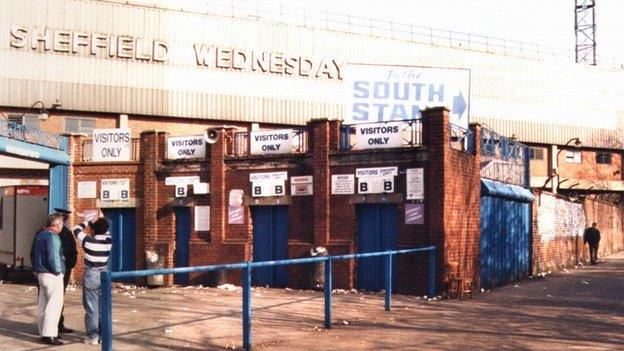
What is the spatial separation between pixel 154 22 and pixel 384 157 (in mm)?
22807

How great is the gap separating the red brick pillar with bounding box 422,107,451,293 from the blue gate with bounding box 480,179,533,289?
7.20 ft

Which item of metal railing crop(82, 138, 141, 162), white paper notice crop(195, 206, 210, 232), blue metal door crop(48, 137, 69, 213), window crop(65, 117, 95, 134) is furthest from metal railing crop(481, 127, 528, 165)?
window crop(65, 117, 95, 134)

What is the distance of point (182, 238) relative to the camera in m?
21.3

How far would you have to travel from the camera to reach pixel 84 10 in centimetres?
3600

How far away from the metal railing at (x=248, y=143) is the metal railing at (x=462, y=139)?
3.96m

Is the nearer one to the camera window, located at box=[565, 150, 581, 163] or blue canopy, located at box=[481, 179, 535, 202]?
blue canopy, located at box=[481, 179, 535, 202]

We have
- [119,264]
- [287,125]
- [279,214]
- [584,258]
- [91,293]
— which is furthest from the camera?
[287,125]

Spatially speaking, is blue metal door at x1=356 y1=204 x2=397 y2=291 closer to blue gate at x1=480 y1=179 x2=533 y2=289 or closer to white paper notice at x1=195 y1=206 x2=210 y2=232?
blue gate at x1=480 y1=179 x2=533 y2=289

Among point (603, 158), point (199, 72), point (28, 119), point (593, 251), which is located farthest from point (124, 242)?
point (603, 158)

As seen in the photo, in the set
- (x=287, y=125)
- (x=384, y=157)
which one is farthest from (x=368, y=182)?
(x=287, y=125)

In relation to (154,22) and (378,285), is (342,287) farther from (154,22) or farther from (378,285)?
(154,22)

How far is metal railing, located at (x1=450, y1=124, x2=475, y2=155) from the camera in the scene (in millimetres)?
18312

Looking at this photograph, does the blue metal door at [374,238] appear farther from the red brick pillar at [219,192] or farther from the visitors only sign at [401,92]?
the red brick pillar at [219,192]

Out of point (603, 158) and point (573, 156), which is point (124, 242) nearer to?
point (573, 156)
